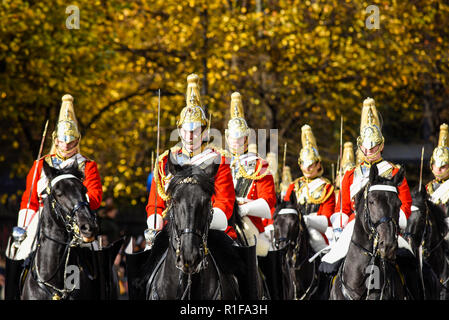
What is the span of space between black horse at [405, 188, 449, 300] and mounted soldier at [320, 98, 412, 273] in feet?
8.69

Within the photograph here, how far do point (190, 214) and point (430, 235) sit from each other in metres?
7.54

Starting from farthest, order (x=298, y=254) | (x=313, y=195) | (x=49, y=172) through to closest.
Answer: (x=313, y=195) < (x=298, y=254) < (x=49, y=172)

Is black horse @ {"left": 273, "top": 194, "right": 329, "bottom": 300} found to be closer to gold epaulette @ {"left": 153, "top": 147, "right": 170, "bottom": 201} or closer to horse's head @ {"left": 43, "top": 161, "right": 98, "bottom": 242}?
horse's head @ {"left": 43, "top": 161, "right": 98, "bottom": 242}

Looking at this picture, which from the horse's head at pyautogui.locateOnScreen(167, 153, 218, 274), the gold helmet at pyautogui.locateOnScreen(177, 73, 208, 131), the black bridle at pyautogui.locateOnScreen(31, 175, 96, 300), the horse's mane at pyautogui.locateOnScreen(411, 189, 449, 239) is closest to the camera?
the horse's head at pyautogui.locateOnScreen(167, 153, 218, 274)

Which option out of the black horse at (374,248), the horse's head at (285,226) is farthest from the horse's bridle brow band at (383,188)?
the horse's head at (285,226)

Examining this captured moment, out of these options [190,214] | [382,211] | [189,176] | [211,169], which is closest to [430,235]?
[382,211]

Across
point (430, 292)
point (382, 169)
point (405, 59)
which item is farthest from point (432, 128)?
point (382, 169)

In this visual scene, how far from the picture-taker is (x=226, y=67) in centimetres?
2377

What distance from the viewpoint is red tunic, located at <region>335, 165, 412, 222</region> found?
10.8m

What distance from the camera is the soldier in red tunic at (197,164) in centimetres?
884

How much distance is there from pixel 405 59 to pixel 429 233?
10544 mm

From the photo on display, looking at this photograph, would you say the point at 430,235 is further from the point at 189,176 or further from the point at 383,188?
the point at 189,176

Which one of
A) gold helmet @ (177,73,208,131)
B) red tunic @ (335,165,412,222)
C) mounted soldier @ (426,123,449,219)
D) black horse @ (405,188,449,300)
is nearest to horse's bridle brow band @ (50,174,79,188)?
gold helmet @ (177,73,208,131)

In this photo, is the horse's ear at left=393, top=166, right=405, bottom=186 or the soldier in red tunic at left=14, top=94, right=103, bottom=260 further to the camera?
the soldier in red tunic at left=14, top=94, right=103, bottom=260
